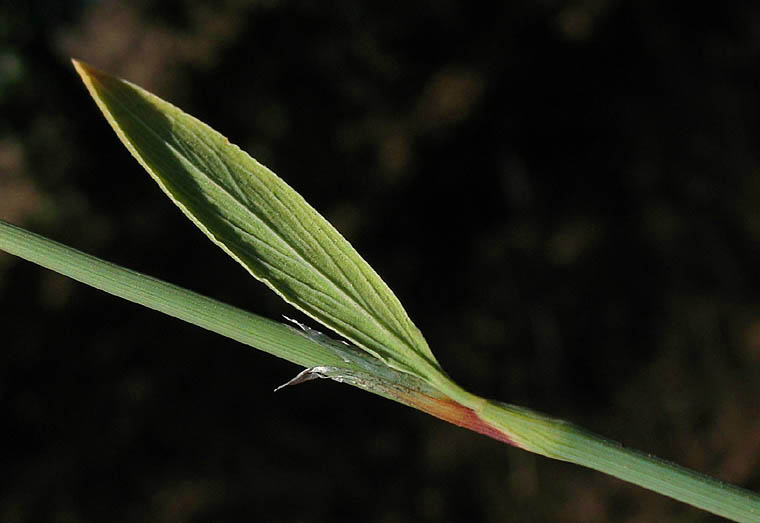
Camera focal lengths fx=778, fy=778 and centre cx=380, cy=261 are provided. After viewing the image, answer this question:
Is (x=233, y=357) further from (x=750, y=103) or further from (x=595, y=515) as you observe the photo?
(x=750, y=103)

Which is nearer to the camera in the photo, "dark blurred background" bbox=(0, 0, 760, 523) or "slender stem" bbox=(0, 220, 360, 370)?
"slender stem" bbox=(0, 220, 360, 370)

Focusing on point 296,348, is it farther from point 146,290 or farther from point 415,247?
point 415,247

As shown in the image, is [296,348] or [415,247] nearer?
[296,348]

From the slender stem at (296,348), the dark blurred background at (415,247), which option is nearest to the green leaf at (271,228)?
the slender stem at (296,348)

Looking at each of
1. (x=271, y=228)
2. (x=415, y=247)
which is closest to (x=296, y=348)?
(x=271, y=228)

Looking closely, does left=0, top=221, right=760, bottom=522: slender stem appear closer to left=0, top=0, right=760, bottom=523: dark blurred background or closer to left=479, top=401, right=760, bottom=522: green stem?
left=479, top=401, right=760, bottom=522: green stem

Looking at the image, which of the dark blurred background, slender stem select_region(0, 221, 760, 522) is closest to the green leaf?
slender stem select_region(0, 221, 760, 522)
